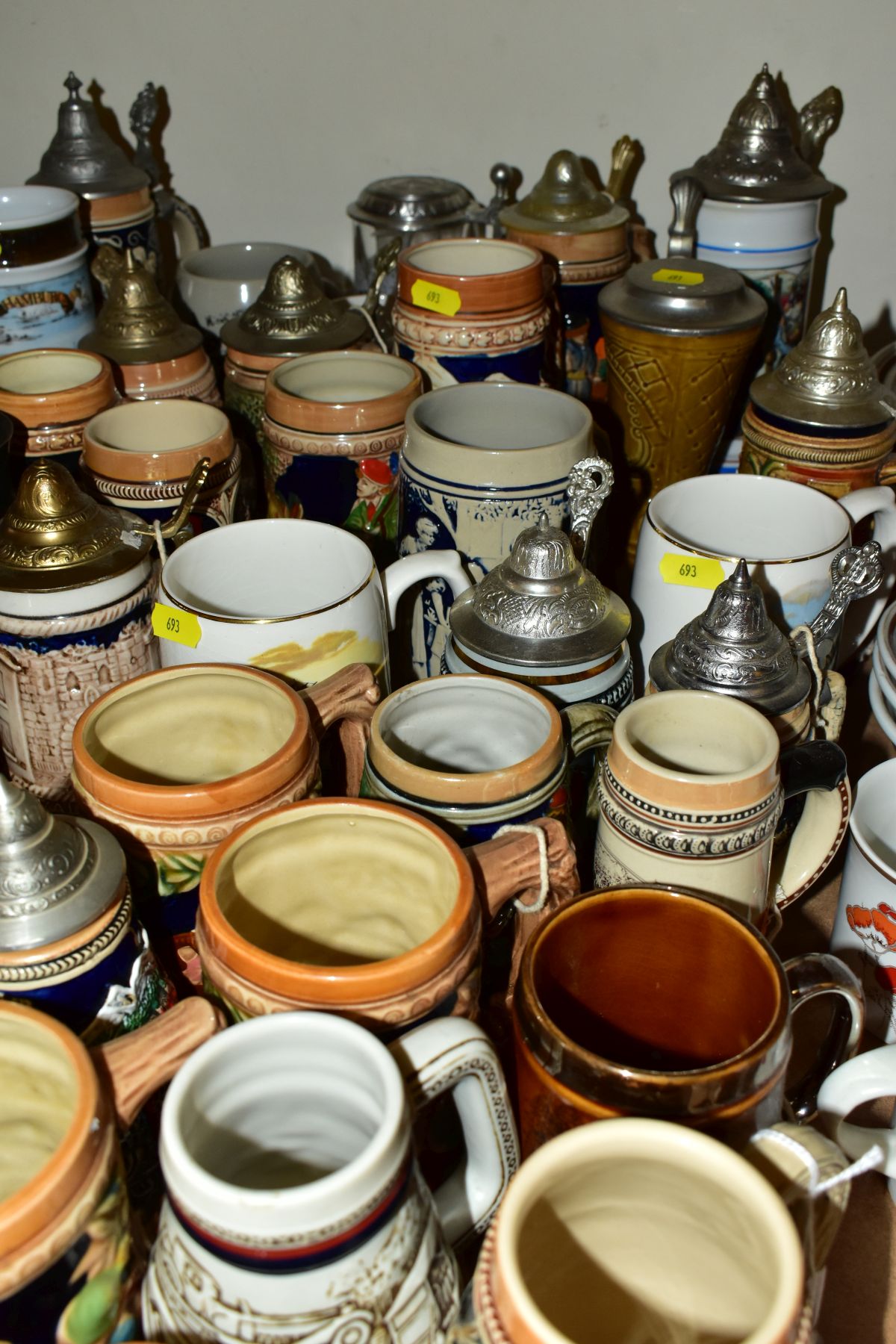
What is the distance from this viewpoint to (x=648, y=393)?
4.68 ft

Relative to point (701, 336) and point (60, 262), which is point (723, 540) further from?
point (60, 262)

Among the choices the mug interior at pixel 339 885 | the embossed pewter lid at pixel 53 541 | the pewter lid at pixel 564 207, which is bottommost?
the mug interior at pixel 339 885

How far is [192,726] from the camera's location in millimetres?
928

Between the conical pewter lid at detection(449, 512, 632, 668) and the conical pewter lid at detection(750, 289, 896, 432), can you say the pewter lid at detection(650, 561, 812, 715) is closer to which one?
the conical pewter lid at detection(449, 512, 632, 668)

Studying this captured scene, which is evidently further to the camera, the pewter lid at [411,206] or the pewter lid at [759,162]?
the pewter lid at [411,206]

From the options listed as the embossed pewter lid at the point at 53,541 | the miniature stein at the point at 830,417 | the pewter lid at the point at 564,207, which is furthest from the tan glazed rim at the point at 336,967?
the pewter lid at the point at 564,207

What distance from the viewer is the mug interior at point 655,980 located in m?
0.70

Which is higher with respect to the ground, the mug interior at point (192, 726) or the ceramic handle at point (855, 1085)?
the mug interior at point (192, 726)

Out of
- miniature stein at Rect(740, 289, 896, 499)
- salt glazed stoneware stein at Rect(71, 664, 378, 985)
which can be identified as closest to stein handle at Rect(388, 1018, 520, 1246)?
salt glazed stoneware stein at Rect(71, 664, 378, 985)

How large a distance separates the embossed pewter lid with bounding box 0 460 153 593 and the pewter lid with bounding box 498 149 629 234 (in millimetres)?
844

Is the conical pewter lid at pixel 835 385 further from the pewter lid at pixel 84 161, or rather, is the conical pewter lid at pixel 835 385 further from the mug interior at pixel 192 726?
the pewter lid at pixel 84 161

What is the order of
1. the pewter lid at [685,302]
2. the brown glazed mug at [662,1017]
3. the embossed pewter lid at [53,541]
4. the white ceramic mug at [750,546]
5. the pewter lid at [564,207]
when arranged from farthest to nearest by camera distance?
the pewter lid at [564,207], the pewter lid at [685,302], the white ceramic mug at [750,546], the embossed pewter lid at [53,541], the brown glazed mug at [662,1017]

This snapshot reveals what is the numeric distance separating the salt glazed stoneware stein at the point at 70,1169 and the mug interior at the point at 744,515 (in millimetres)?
810

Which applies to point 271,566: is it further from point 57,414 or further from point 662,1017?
point 662,1017
